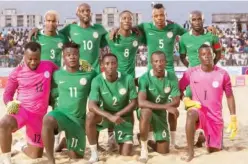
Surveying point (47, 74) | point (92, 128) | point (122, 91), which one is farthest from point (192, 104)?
point (47, 74)

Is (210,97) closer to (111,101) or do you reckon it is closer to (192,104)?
(192,104)

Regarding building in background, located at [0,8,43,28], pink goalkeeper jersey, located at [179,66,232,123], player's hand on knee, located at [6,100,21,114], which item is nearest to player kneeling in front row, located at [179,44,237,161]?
pink goalkeeper jersey, located at [179,66,232,123]

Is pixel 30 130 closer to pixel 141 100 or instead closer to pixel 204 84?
pixel 141 100

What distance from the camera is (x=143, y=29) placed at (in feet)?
23.9

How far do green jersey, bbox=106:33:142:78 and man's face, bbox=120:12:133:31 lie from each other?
0.22 meters

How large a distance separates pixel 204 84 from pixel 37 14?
33.1m

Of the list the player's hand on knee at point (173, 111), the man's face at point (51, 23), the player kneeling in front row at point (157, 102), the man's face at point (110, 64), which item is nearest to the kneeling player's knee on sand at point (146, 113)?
the player kneeling in front row at point (157, 102)

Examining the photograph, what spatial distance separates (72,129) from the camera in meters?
5.91

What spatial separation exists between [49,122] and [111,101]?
0.89m

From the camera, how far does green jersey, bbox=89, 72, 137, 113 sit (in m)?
5.94

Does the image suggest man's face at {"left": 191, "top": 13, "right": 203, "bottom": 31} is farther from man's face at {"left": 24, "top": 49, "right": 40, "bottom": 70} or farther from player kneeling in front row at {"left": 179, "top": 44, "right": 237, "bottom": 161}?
man's face at {"left": 24, "top": 49, "right": 40, "bottom": 70}

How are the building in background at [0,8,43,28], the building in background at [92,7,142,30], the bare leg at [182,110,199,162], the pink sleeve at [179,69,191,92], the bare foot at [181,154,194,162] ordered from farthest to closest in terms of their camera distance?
the building in background at [0,8,43,28] < the building in background at [92,7,142,30] < the pink sleeve at [179,69,191,92] < the bare leg at [182,110,199,162] < the bare foot at [181,154,194,162]

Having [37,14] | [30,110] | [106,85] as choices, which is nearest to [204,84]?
[106,85]

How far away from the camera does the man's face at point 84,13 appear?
23.3ft
